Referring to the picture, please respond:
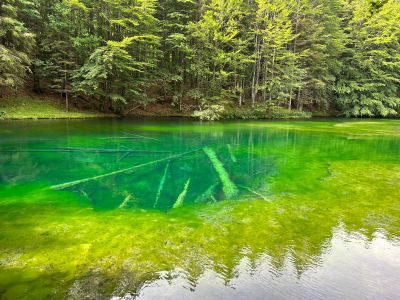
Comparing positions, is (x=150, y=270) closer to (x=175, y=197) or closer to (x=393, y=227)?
(x=175, y=197)

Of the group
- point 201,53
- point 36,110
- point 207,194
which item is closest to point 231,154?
point 207,194

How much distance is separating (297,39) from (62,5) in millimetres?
22412

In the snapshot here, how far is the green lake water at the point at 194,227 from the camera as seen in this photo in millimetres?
3396

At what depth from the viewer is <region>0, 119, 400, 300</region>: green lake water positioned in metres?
3.40

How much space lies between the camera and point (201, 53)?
27.7 meters

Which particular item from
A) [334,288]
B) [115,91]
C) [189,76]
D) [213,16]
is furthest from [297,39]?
[334,288]

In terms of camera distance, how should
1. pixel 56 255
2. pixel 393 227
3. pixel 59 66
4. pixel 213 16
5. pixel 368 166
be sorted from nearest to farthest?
pixel 56 255 → pixel 393 227 → pixel 368 166 → pixel 59 66 → pixel 213 16

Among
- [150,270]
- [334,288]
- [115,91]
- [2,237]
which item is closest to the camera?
[334,288]

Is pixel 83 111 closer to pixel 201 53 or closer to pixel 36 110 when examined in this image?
pixel 36 110

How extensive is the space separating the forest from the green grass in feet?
4.06

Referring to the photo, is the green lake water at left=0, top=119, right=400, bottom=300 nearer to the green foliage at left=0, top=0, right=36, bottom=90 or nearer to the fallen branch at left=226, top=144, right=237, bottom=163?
the fallen branch at left=226, top=144, right=237, bottom=163

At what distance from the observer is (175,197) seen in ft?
20.9

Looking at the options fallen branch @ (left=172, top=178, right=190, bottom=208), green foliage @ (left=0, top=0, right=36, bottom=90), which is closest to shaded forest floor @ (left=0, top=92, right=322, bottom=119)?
green foliage @ (left=0, top=0, right=36, bottom=90)

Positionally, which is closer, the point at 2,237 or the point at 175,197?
the point at 2,237
